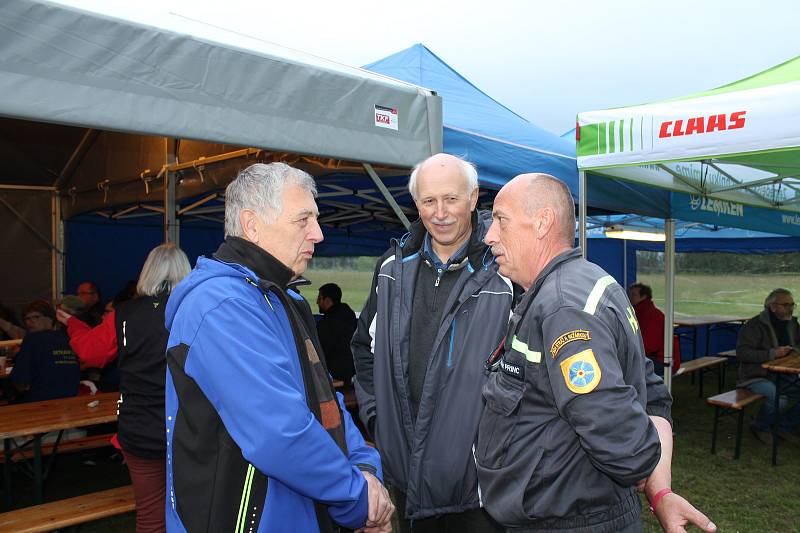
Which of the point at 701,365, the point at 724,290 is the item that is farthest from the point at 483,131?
the point at 724,290

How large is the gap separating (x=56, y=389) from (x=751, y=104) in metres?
4.94

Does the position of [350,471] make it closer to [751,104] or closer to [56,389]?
[751,104]

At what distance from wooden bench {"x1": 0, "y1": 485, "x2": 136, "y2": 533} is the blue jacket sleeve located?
2164 mm

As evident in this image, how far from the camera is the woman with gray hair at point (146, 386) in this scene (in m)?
2.62

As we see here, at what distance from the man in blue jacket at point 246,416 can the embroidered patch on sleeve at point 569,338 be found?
0.56 metres

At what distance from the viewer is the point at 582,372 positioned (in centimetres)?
119

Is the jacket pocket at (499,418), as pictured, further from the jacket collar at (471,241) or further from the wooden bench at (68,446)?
the wooden bench at (68,446)

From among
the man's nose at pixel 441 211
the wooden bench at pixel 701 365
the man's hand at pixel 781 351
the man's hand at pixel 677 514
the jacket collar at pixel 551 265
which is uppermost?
the man's nose at pixel 441 211

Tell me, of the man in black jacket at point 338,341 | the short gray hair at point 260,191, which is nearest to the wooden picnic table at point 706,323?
the man in black jacket at point 338,341

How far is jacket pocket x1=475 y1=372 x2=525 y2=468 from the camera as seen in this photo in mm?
1349

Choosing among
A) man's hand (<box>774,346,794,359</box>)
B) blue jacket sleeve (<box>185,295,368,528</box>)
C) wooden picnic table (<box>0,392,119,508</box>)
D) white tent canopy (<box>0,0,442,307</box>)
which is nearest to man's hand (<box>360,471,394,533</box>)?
blue jacket sleeve (<box>185,295,368,528</box>)

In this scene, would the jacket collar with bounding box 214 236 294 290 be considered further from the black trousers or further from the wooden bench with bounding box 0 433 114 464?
the wooden bench with bounding box 0 433 114 464

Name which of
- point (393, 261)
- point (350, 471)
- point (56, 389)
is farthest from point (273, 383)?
point (56, 389)

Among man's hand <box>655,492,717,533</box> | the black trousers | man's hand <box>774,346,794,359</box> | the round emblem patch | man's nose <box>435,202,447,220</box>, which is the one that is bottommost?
man's hand <box>774,346,794,359</box>
